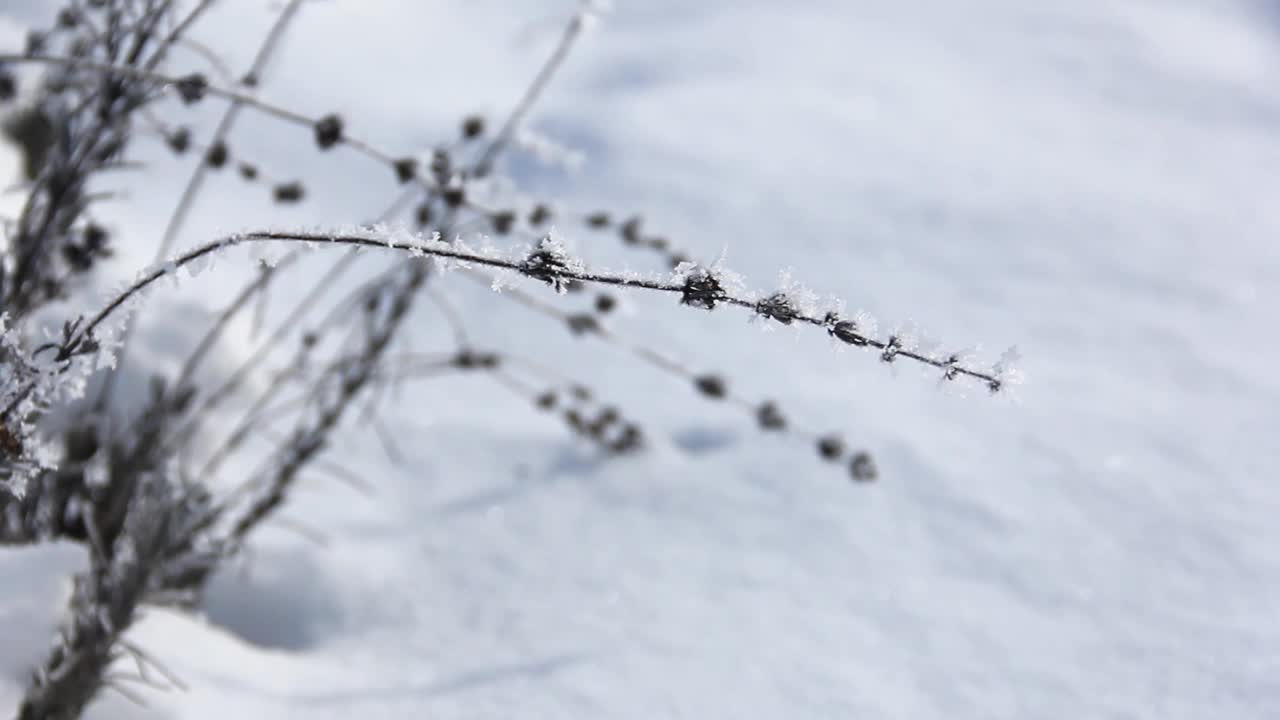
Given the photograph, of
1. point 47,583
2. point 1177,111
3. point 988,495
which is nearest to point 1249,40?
point 1177,111

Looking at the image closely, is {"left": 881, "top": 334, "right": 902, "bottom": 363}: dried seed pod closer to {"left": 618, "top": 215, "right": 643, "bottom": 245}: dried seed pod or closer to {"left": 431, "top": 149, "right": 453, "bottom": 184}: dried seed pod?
{"left": 431, "top": 149, "right": 453, "bottom": 184}: dried seed pod

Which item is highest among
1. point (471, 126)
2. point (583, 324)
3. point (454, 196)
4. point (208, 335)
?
point (471, 126)

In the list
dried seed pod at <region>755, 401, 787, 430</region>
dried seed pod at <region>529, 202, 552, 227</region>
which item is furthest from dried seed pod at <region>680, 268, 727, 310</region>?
dried seed pod at <region>755, 401, 787, 430</region>

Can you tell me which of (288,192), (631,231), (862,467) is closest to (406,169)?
(288,192)

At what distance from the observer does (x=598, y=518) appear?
5.36 ft

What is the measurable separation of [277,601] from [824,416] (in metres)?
1.04

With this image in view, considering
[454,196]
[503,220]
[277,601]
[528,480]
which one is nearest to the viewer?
[454,196]

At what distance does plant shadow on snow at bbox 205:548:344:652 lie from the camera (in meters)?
1.42

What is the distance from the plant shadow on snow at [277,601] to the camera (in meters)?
1.42

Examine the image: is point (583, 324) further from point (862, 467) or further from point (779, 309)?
point (779, 309)

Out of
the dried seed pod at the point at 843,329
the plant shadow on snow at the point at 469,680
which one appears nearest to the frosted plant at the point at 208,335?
the dried seed pod at the point at 843,329

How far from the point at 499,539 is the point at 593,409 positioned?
1.70 feet

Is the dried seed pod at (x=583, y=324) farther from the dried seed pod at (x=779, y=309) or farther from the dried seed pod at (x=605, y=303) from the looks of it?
the dried seed pod at (x=779, y=309)

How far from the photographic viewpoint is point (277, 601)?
150cm
